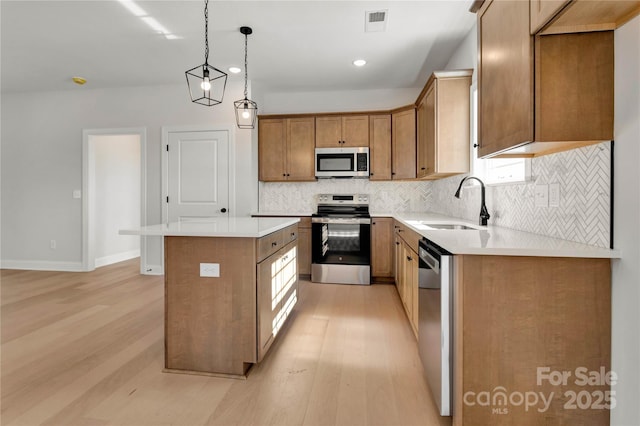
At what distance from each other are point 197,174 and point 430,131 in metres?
3.14

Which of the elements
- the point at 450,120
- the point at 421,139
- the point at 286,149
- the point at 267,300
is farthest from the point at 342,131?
the point at 267,300

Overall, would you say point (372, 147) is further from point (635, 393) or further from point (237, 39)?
point (635, 393)

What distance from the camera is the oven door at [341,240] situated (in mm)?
4047

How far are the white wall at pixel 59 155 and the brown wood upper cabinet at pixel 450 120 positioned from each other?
2553 mm

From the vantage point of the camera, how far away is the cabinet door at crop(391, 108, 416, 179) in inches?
162

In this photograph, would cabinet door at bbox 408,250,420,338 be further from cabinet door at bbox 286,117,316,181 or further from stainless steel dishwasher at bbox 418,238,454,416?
cabinet door at bbox 286,117,316,181

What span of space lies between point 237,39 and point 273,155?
163 cm

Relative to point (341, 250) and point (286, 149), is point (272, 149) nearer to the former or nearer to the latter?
point (286, 149)

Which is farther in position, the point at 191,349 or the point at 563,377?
the point at 191,349

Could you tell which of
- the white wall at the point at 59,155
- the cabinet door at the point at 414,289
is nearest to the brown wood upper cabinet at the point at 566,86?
the cabinet door at the point at 414,289

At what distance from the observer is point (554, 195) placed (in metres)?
1.69

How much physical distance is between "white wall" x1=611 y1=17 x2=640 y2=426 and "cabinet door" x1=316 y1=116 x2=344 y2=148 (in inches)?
128

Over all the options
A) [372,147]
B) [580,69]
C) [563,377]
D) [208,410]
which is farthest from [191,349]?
[372,147]

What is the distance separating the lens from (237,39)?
3.17 m
